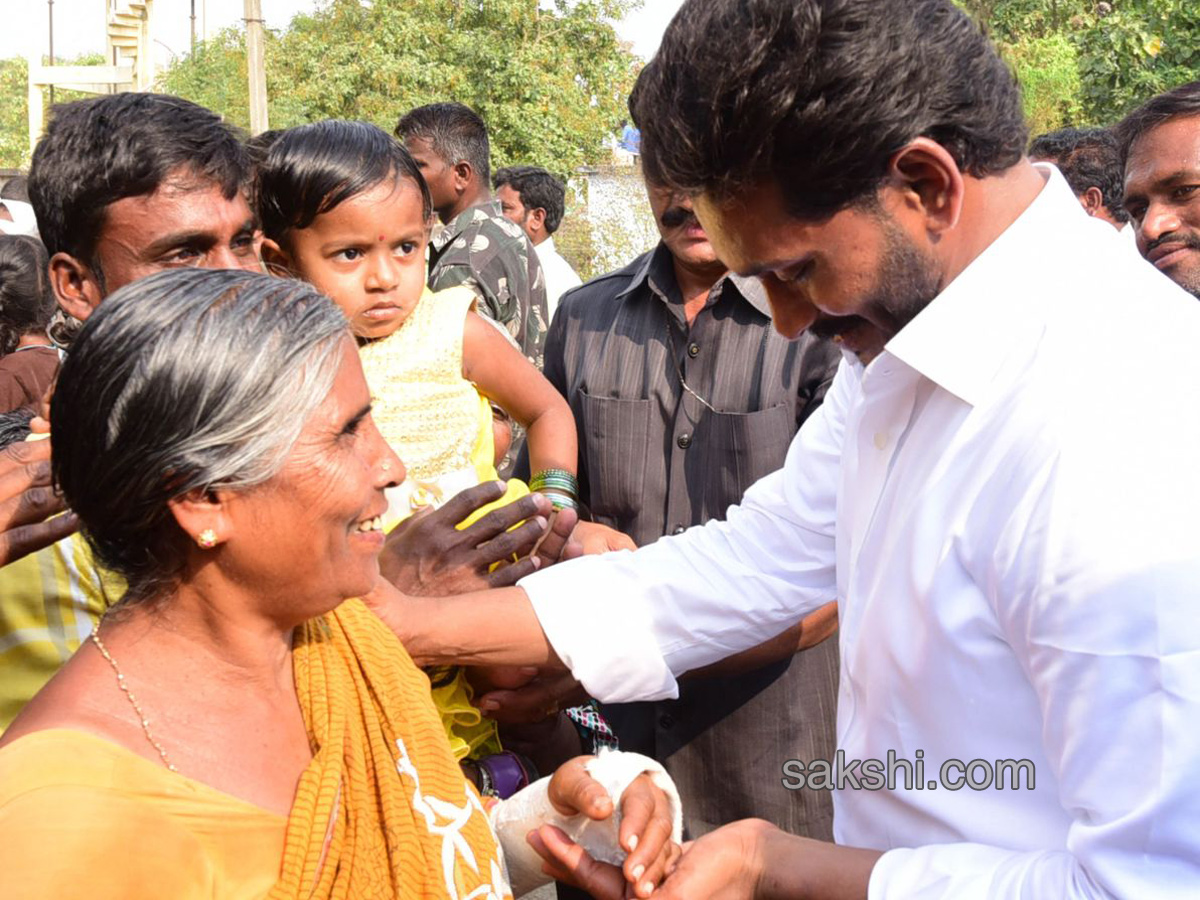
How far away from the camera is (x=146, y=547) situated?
1.85 m

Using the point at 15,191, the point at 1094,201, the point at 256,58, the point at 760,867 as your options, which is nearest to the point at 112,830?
the point at 760,867

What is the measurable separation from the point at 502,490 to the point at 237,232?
0.79 m

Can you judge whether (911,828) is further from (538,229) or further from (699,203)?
(538,229)

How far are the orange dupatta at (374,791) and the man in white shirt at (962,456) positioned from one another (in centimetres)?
38

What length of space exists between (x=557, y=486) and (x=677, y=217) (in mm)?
900

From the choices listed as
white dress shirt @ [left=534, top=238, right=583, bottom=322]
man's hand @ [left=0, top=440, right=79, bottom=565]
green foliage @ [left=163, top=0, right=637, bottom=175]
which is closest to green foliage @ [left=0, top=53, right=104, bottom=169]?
green foliage @ [left=163, top=0, right=637, bottom=175]

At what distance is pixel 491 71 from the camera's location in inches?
832

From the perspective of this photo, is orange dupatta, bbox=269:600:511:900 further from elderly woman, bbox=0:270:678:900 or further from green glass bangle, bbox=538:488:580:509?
green glass bangle, bbox=538:488:580:509

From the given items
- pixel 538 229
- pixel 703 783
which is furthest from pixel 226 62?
pixel 703 783

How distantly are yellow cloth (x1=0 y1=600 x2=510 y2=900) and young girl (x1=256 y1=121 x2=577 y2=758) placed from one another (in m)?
0.84

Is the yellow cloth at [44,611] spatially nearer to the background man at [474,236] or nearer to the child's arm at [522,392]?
the child's arm at [522,392]

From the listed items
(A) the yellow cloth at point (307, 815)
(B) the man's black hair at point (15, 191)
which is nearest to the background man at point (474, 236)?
(A) the yellow cloth at point (307, 815)

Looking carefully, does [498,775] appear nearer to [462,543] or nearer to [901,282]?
[462,543]

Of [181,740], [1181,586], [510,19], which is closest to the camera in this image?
[1181,586]
